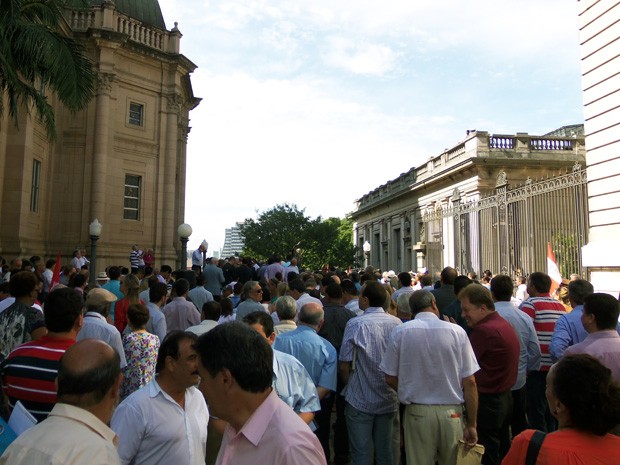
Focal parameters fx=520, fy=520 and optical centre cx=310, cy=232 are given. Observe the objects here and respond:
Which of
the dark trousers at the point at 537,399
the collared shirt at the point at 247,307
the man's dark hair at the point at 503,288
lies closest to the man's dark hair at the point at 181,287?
the collared shirt at the point at 247,307

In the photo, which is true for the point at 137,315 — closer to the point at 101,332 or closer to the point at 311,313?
the point at 101,332

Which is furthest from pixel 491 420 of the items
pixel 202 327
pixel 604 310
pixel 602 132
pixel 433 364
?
pixel 602 132

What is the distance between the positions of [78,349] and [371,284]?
367 cm

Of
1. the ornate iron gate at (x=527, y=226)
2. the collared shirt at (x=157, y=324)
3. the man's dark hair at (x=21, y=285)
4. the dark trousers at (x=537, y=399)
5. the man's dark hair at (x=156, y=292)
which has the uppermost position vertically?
the ornate iron gate at (x=527, y=226)

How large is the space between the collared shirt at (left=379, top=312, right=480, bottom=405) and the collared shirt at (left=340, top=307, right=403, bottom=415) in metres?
0.56

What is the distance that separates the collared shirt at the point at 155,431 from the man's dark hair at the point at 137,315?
2.05 m

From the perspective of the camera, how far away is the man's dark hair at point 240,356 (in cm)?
218

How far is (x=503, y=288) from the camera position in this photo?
6.29m

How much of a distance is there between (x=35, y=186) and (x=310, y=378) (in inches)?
871

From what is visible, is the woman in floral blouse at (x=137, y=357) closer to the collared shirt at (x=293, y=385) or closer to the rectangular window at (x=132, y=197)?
the collared shirt at (x=293, y=385)

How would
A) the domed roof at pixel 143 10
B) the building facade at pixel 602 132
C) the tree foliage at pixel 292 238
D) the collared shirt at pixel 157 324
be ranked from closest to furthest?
1. the collared shirt at pixel 157 324
2. the building facade at pixel 602 132
3. the domed roof at pixel 143 10
4. the tree foliage at pixel 292 238

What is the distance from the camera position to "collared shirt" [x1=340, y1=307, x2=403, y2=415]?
534 cm

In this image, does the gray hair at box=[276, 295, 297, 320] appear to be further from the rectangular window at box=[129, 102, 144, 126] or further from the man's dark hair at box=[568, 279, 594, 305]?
the rectangular window at box=[129, 102, 144, 126]

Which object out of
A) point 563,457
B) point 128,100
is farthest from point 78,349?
point 128,100
